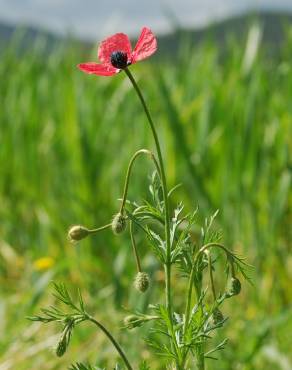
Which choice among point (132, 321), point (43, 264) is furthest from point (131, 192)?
point (132, 321)

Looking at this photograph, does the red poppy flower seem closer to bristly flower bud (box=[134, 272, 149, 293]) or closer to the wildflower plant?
the wildflower plant

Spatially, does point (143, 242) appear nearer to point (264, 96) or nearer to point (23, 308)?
point (23, 308)

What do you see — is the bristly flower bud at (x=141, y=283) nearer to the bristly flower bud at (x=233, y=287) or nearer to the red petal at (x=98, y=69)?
the bristly flower bud at (x=233, y=287)

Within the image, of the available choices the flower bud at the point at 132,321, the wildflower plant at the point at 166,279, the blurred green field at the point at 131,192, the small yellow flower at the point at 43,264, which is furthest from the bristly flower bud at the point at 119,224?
the small yellow flower at the point at 43,264

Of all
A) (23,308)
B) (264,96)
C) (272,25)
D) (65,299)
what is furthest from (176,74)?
(272,25)

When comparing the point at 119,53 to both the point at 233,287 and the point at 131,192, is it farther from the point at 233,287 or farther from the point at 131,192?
the point at 131,192
